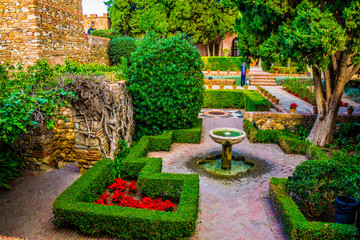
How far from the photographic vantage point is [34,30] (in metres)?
9.31

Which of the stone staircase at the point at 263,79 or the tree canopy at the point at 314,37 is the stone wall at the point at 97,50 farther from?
the stone staircase at the point at 263,79

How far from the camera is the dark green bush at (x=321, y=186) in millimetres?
5069

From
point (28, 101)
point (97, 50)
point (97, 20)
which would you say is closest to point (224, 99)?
point (97, 50)

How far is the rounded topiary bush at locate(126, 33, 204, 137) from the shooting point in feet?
30.5

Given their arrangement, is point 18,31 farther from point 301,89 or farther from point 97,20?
point 97,20

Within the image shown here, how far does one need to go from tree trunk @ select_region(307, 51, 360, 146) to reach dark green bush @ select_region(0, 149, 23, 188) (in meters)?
9.67

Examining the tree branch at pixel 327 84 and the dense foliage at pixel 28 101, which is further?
the tree branch at pixel 327 84

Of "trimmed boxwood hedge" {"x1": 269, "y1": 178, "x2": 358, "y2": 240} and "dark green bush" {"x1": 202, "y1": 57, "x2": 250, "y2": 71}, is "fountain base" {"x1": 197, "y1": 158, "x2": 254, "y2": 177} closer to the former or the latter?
"trimmed boxwood hedge" {"x1": 269, "y1": 178, "x2": 358, "y2": 240}

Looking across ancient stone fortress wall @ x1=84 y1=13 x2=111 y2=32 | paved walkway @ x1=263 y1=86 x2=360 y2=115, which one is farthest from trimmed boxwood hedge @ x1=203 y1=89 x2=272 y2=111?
ancient stone fortress wall @ x1=84 y1=13 x2=111 y2=32

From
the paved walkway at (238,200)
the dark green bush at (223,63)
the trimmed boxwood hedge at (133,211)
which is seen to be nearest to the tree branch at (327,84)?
the paved walkway at (238,200)

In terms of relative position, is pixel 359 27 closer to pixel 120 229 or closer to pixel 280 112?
pixel 280 112

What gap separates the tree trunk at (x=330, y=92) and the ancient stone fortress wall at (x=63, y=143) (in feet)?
23.6

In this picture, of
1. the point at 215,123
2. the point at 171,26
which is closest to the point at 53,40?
the point at 215,123

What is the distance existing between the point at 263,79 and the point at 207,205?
1838cm
